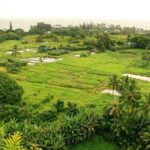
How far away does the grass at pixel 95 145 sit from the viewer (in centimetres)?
4516

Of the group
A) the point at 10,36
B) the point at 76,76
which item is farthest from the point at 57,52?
the point at 10,36

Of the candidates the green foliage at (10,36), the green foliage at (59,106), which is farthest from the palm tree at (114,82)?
the green foliage at (10,36)

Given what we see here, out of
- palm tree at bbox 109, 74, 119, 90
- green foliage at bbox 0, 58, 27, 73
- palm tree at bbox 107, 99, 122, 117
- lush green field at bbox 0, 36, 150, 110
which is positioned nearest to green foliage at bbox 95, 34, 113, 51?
lush green field at bbox 0, 36, 150, 110

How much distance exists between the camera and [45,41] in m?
137

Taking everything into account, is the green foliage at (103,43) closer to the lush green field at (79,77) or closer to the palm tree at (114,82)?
the lush green field at (79,77)

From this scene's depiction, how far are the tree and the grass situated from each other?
16009mm

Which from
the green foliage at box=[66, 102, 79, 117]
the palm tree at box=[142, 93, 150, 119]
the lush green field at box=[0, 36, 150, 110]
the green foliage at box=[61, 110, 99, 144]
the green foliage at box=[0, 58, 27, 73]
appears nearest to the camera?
the palm tree at box=[142, 93, 150, 119]

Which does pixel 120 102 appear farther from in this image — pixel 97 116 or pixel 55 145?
pixel 55 145

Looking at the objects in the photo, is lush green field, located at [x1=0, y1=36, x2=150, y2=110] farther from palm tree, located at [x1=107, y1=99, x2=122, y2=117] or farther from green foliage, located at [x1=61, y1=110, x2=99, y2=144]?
palm tree, located at [x1=107, y1=99, x2=122, y2=117]

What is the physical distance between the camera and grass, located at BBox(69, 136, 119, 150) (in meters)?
45.2

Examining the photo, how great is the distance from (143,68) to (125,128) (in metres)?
48.2

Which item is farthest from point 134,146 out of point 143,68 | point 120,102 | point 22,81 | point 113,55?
point 113,55

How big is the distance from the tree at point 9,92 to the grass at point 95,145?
630 inches

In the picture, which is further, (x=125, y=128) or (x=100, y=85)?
(x=100, y=85)
